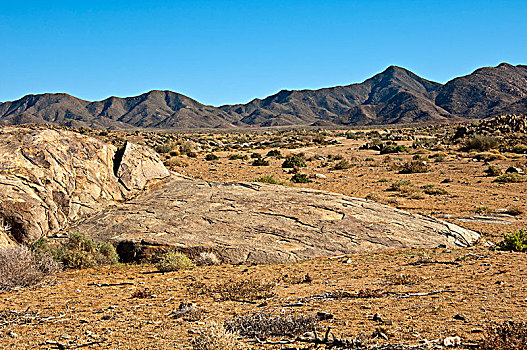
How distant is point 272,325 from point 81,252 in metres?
5.36

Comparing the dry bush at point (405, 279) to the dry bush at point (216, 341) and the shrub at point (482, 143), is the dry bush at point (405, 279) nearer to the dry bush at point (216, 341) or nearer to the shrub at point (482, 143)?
the dry bush at point (216, 341)

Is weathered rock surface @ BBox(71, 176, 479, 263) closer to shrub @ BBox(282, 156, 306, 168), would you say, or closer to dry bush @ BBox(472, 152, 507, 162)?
shrub @ BBox(282, 156, 306, 168)

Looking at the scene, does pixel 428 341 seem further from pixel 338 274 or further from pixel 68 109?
pixel 68 109

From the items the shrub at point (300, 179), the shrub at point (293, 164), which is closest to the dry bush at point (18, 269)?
the shrub at point (300, 179)

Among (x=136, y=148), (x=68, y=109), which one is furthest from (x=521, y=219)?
(x=68, y=109)

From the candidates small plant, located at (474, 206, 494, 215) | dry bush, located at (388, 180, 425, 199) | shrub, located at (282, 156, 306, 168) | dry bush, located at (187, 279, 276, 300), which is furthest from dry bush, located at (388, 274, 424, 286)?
shrub, located at (282, 156, 306, 168)

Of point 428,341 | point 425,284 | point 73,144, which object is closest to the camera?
point 428,341

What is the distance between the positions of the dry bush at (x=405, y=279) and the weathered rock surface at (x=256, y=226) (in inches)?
92.7

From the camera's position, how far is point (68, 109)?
185 m

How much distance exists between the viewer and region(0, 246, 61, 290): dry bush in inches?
274

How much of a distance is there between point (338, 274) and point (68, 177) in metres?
6.86

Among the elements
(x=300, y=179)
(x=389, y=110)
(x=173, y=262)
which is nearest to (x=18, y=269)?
(x=173, y=262)

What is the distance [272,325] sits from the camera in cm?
484

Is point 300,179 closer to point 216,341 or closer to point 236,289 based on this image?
point 236,289
